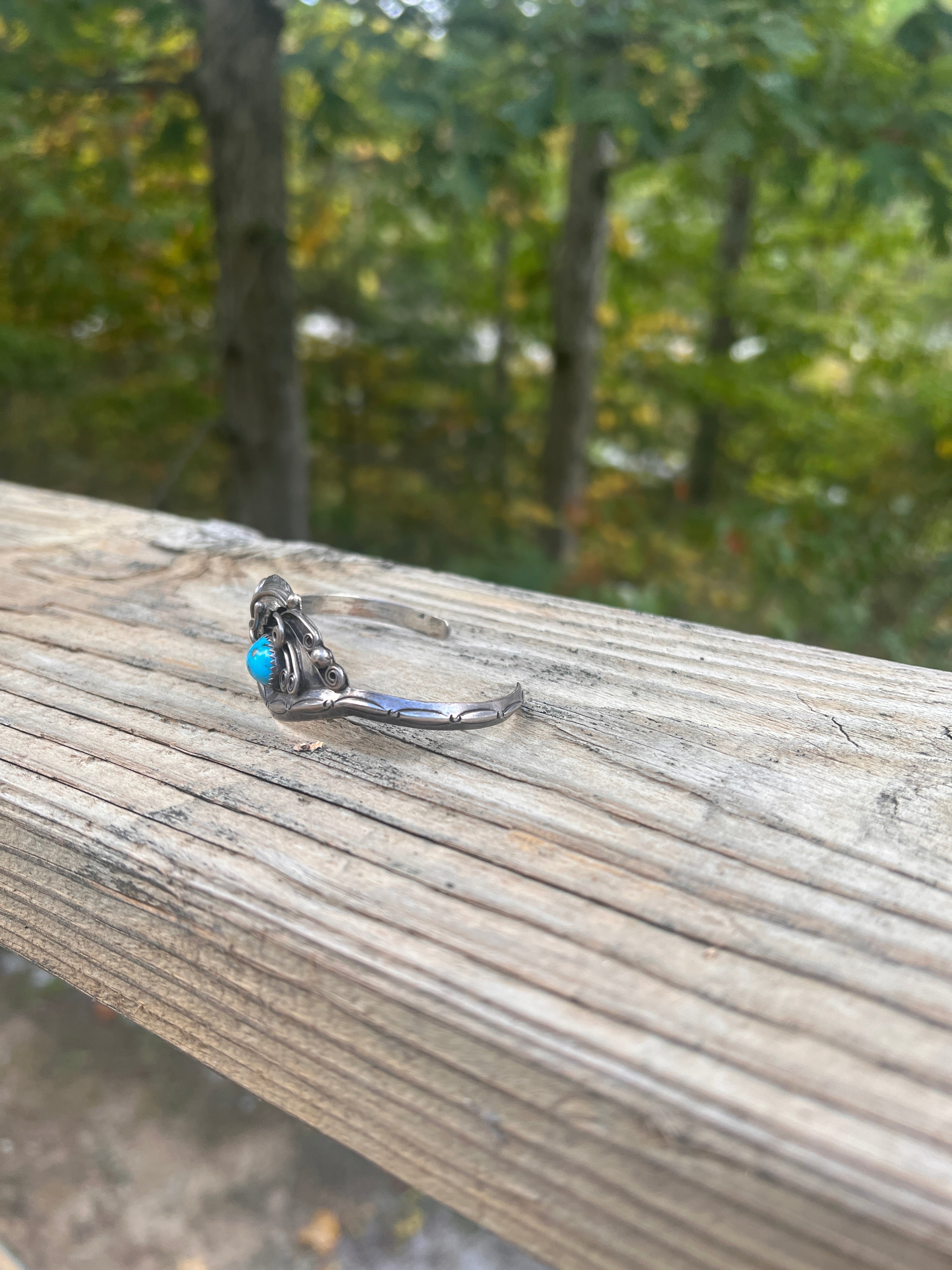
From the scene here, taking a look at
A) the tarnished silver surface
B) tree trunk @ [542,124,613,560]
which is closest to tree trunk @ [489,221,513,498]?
tree trunk @ [542,124,613,560]

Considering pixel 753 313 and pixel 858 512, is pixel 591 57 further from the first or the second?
pixel 753 313

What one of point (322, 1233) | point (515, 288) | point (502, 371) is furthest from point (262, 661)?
point (515, 288)

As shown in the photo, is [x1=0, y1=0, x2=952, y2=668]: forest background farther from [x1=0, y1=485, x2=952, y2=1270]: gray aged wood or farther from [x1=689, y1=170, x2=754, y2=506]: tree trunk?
[x1=0, y1=485, x2=952, y2=1270]: gray aged wood

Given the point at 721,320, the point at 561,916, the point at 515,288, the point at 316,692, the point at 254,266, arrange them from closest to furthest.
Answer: the point at 561,916 < the point at 316,692 < the point at 254,266 < the point at 515,288 < the point at 721,320

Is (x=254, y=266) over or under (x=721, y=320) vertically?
under

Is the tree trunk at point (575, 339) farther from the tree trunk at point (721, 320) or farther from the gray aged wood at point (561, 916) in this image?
the gray aged wood at point (561, 916)

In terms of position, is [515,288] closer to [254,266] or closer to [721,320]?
[721,320]

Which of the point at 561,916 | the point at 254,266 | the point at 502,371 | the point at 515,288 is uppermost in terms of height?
the point at 515,288
